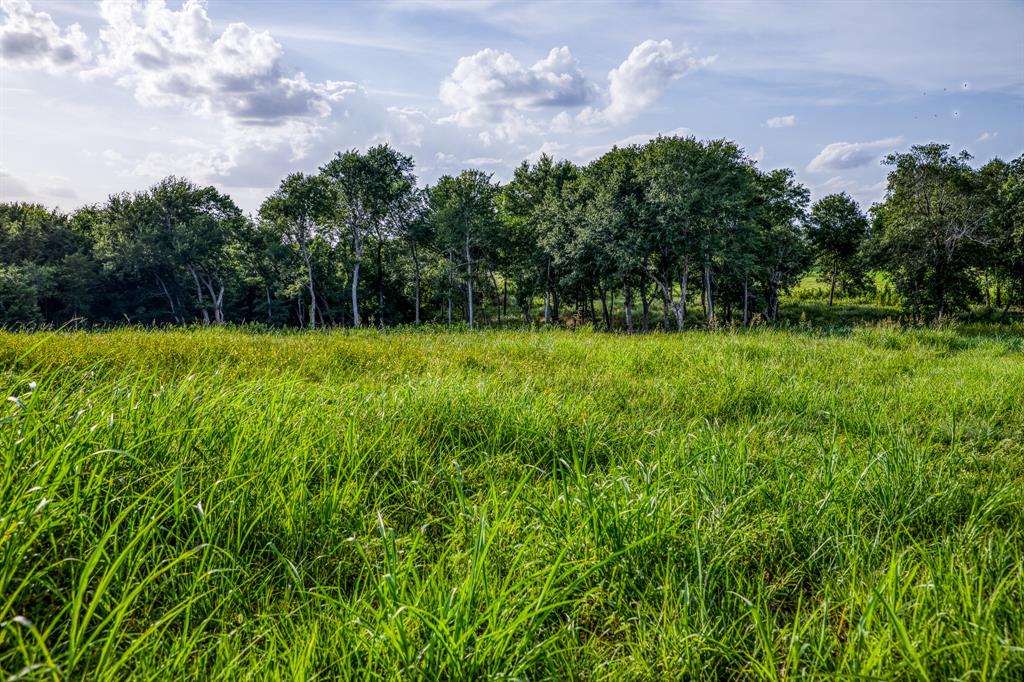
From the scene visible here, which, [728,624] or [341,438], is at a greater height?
[341,438]

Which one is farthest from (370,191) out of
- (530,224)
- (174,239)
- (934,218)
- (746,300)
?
(934,218)

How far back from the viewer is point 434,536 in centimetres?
290

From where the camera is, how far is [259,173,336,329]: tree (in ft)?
129

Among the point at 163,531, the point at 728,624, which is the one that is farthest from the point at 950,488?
the point at 163,531

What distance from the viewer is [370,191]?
39281 mm

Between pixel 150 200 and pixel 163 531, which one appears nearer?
pixel 163 531

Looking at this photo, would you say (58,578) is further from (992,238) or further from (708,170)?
(992,238)

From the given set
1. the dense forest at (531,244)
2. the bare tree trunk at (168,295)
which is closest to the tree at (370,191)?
the dense forest at (531,244)

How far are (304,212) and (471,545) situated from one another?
4357 centimetres

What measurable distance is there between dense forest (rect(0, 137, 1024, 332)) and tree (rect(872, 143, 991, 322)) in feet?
0.37

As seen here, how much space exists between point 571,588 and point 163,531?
6.86 feet

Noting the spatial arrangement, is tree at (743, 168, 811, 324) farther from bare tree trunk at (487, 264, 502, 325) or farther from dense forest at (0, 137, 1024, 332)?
bare tree trunk at (487, 264, 502, 325)

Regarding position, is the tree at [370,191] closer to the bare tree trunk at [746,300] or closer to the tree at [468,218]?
the tree at [468,218]

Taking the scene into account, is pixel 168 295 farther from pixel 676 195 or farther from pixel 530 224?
pixel 676 195
